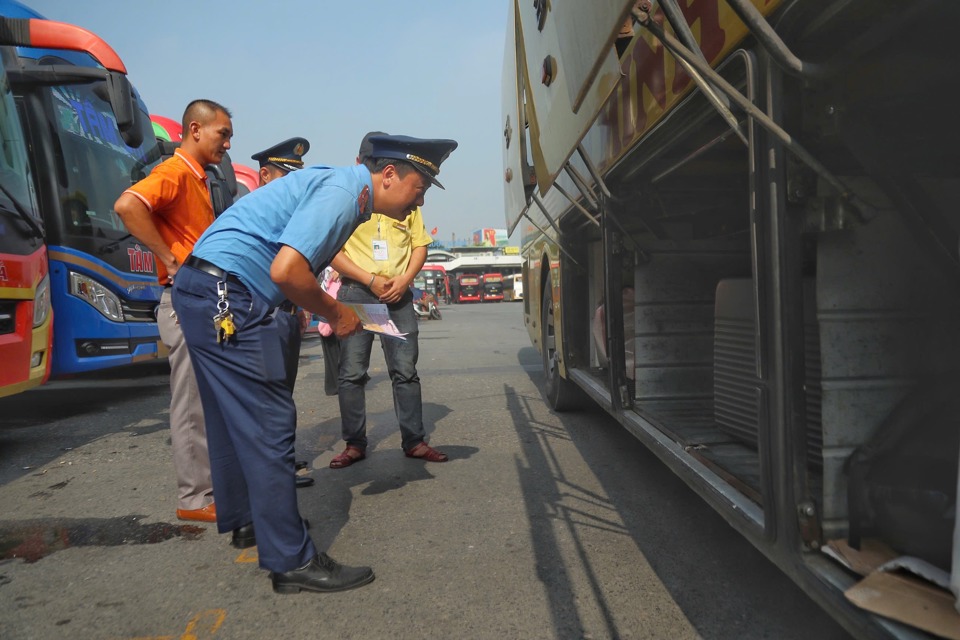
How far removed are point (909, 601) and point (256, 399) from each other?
1963 millimetres

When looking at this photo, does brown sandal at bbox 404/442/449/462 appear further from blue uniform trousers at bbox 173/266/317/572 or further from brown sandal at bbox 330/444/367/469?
blue uniform trousers at bbox 173/266/317/572

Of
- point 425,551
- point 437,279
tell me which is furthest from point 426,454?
point 437,279

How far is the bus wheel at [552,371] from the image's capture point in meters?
5.28

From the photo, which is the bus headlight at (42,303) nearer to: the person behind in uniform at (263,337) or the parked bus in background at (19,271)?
the parked bus in background at (19,271)

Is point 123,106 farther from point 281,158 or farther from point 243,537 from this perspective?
point 243,537

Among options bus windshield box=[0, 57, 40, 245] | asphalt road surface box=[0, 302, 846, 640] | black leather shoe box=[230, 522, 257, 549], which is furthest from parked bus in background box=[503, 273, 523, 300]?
black leather shoe box=[230, 522, 257, 549]

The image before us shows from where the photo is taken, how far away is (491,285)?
40625 millimetres

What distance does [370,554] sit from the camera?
2.75 m

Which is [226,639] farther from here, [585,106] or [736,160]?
[736,160]

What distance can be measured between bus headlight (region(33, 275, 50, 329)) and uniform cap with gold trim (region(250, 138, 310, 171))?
6.11ft

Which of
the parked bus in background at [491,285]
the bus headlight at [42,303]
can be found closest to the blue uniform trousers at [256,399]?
the bus headlight at [42,303]

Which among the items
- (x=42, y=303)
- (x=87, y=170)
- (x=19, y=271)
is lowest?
(x=42, y=303)

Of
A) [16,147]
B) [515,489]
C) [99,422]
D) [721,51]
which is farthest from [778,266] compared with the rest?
[99,422]

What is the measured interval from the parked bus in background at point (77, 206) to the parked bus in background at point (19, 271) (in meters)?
0.33
